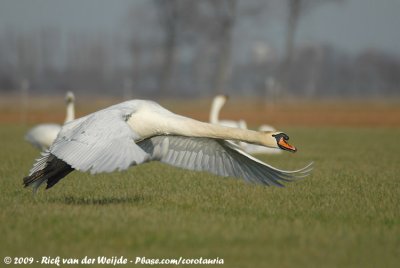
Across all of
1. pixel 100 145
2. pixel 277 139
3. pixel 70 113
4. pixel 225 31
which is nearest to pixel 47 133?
pixel 70 113

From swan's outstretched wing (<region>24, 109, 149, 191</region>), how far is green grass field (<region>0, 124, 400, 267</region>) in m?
0.58

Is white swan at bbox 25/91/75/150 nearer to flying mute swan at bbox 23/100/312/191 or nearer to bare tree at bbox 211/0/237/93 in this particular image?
flying mute swan at bbox 23/100/312/191

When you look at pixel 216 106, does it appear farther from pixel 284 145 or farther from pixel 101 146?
pixel 101 146

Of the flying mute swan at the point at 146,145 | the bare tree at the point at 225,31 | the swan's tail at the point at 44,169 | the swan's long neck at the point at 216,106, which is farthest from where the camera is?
the bare tree at the point at 225,31

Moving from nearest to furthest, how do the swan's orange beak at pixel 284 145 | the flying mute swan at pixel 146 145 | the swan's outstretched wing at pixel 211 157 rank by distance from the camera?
the flying mute swan at pixel 146 145
the swan's orange beak at pixel 284 145
the swan's outstretched wing at pixel 211 157

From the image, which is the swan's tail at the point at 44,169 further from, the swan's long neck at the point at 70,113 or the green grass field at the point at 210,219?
the swan's long neck at the point at 70,113

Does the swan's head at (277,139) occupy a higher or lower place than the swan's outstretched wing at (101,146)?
lower

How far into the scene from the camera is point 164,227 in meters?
7.24

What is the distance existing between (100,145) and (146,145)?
1.69 meters

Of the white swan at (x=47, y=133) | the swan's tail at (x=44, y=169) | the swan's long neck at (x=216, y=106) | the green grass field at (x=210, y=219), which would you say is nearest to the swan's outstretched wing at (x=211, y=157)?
the green grass field at (x=210, y=219)

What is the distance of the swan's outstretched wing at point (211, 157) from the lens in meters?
9.49

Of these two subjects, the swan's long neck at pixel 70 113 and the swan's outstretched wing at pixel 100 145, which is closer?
the swan's outstretched wing at pixel 100 145

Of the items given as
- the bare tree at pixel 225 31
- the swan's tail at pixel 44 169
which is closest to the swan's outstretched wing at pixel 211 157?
the swan's tail at pixel 44 169

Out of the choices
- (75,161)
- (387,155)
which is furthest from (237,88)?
(75,161)
